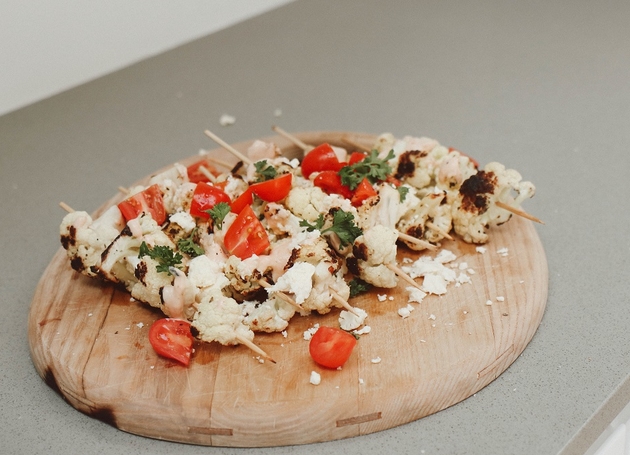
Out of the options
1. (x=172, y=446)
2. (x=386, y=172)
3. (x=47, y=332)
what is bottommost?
(x=172, y=446)

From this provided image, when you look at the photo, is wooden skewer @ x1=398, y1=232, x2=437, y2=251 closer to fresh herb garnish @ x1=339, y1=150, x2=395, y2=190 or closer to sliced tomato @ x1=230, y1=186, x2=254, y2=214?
fresh herb garnish @ x1=339, y1=150, x2=395, y2=190

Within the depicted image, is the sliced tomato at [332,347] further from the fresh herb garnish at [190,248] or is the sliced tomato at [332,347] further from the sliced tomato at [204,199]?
the sliced tomato at [204,199]

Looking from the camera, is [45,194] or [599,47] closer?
[45,194]

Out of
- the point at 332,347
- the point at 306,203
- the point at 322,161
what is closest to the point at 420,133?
the point at 322,161

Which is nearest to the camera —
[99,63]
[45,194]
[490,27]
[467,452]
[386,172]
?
[467,452]

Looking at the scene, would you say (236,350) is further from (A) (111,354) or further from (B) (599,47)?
(B) (599,47)

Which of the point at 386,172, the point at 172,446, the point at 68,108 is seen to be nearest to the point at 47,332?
the point at 172,446

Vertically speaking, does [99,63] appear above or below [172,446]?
above

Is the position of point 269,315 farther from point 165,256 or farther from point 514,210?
point 514,210
